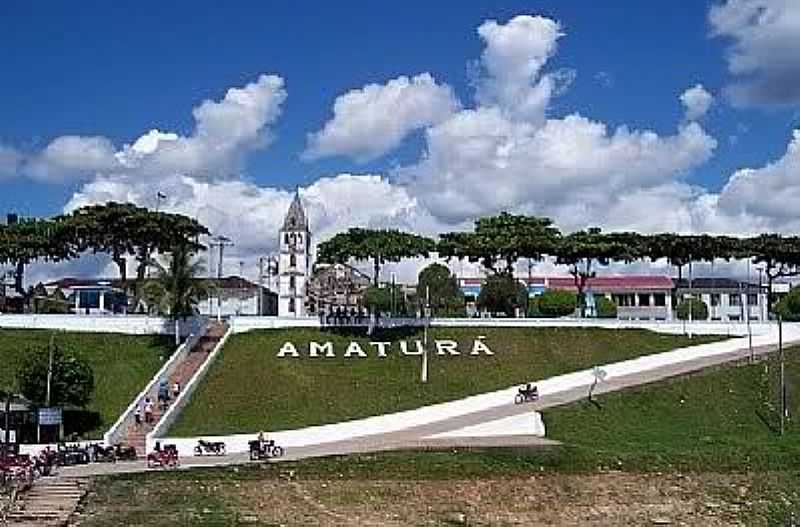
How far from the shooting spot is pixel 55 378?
159ft

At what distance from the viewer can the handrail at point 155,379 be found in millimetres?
48612

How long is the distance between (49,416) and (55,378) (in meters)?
2.14

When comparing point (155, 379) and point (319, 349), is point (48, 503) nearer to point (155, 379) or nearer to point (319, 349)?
point (155, 379)

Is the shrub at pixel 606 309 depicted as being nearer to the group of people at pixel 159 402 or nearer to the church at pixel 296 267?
the church at pixel 296 267

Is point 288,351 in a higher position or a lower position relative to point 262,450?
higher

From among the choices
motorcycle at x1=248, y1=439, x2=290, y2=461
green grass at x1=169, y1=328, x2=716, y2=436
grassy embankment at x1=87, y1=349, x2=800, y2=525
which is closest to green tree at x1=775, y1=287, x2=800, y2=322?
green grass at x1=169, y1=328, x2=716, y2=436

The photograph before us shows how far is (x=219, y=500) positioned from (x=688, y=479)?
17.0 metres

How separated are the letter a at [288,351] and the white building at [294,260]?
186 ft

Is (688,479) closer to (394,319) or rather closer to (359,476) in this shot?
(359,476)

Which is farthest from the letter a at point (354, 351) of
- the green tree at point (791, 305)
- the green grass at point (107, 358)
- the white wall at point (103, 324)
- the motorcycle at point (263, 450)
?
the green tree at point (791, 305)

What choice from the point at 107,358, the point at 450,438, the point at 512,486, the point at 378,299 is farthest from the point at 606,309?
the point at 512,486

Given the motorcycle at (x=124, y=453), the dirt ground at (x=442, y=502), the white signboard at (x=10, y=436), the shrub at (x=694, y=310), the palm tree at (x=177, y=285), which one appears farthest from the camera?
the shrub at (x=694, y=310)

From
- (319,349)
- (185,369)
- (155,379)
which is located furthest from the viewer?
(319,349)

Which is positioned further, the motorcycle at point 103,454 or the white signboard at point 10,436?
the white signboard at point 10,436
